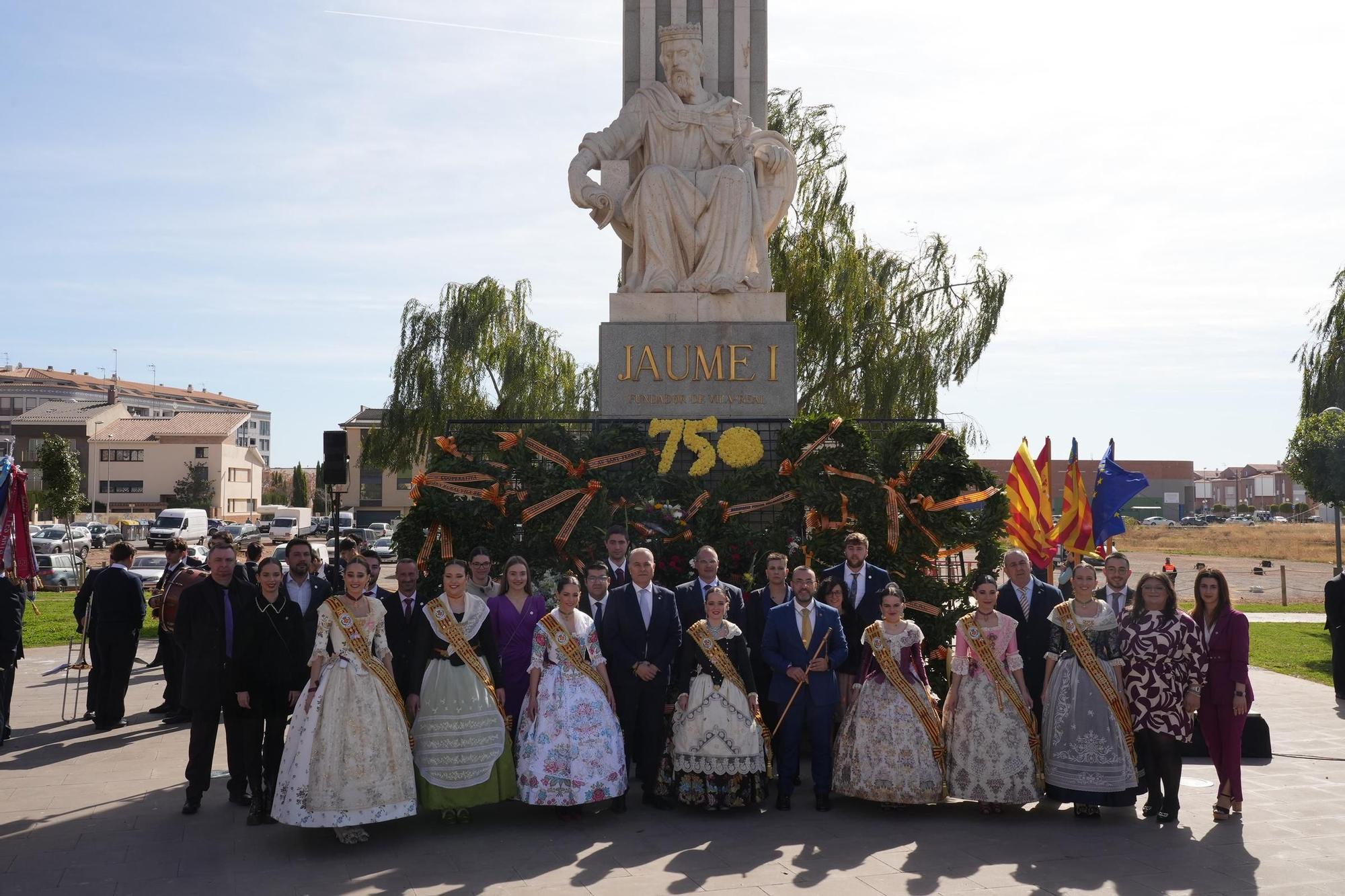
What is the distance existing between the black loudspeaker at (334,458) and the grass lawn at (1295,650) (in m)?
10.6

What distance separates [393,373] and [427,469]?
19.6 m

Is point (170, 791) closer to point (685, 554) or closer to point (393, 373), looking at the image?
point (685, 554)

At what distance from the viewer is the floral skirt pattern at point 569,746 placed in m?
7.10

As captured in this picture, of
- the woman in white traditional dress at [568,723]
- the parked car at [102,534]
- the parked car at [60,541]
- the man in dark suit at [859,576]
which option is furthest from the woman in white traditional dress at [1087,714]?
the parked car at [102,534]

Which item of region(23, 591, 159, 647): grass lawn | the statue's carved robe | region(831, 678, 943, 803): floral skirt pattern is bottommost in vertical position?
region(23, 591, 159, 647): grass lawn

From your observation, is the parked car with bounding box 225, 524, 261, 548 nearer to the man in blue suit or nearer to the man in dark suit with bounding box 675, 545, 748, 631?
the man in dark suit with bounding box 675, 545, 748, 631

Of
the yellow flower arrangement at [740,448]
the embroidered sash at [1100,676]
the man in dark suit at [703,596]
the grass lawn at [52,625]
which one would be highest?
the yellow flower arrangement at [740,448]

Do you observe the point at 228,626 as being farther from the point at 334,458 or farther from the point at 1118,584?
the point at 1118,584

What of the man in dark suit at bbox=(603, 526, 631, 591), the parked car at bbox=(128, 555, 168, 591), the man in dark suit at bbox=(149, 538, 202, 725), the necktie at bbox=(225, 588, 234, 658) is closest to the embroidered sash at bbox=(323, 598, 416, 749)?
the necktie at bbox=(225, 588, 234, 658)

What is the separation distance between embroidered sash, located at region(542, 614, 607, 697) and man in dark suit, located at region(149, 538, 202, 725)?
4.84m

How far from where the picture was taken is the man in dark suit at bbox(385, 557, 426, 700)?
24.5ft

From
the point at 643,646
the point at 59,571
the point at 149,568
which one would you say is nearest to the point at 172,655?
the point at 643,646

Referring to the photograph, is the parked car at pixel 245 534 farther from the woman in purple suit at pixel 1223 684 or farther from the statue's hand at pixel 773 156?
the woman in purple suit at pixel 1223 684

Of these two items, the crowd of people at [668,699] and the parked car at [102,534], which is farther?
the parked car at [102,534]
